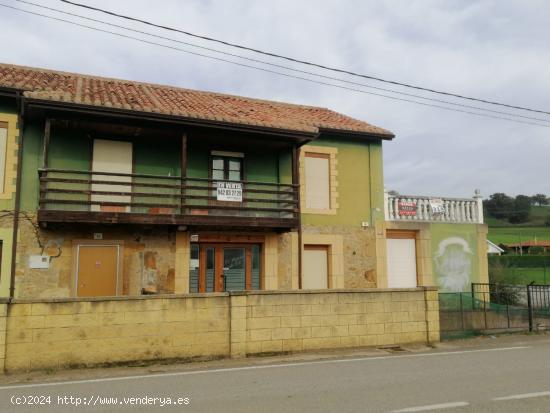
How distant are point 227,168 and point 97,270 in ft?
15.4

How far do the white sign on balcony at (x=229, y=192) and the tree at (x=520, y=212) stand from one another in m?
96.4

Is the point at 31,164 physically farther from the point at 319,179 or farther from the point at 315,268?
the point at 315,268

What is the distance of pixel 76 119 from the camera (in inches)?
482

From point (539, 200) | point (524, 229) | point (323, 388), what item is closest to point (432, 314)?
point (323, 388)

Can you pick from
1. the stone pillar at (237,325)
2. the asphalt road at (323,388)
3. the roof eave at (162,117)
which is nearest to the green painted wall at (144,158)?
the roof eave at (162,117)

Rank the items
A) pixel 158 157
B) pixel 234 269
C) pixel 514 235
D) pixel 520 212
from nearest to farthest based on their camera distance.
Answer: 1. pixel 158 157
2. pixel 234 269
3. pixel 514 235
4. pixel 520 212

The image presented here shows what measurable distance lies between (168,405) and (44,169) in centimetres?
771

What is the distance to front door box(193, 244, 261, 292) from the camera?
13906 millimetres

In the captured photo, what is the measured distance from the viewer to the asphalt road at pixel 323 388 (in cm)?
582

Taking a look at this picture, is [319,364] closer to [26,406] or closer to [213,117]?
[26,406]

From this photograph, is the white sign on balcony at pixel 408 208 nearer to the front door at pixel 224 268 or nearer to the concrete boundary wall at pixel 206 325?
the front door at pixel 224 268

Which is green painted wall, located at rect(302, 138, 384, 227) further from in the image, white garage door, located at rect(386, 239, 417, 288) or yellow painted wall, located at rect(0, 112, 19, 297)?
yellow painted wall, located at rect(0, 112, 19, 297)

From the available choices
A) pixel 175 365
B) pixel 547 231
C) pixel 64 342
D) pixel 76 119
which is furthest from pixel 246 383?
pixel 547 231

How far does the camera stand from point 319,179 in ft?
52.0
